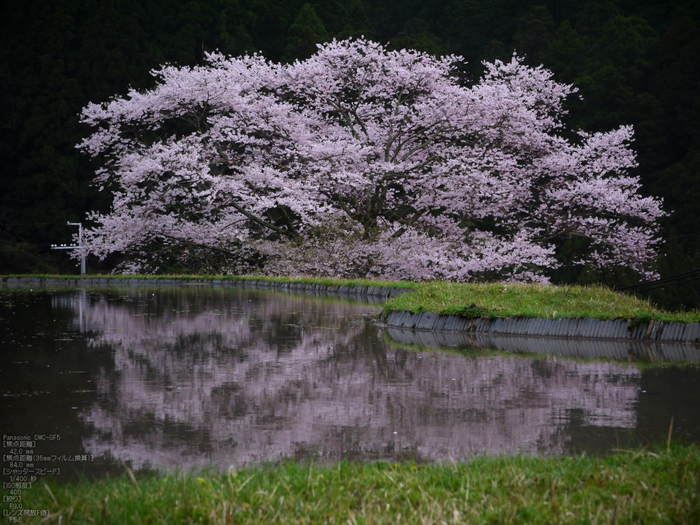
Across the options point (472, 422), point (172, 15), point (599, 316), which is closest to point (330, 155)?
point (599, 316)

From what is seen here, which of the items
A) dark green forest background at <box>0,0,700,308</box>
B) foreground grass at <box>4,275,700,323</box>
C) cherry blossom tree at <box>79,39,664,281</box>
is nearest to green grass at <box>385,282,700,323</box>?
foreground grass at <box>4,275,700,323</box>

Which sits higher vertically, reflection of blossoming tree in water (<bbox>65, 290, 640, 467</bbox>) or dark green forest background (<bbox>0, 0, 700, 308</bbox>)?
dark green forest background (<bbox>0, 0, 700, 308</bbox>)

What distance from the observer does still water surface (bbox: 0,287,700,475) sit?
5023 mm

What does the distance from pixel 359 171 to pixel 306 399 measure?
17.8 m

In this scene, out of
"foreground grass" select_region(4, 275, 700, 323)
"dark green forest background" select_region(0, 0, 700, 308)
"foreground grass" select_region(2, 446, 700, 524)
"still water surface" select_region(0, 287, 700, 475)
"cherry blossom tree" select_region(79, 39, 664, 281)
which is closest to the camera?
"foreground grass" select_region(2, 446, 700, 524)

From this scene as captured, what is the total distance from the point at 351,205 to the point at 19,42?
23.1 metres

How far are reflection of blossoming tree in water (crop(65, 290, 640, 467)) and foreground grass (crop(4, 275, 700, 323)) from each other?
1.53 m

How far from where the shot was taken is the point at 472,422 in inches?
223

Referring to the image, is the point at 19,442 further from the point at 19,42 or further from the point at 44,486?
the point at 19,42

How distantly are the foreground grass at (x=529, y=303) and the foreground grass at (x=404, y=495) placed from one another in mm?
5994

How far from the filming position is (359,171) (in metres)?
23.8

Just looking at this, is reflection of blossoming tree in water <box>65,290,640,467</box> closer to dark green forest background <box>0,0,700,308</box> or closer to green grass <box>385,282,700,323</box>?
green grass <box>385,282,700,323</box>

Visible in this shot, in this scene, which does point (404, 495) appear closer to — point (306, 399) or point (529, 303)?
point (306, 399)

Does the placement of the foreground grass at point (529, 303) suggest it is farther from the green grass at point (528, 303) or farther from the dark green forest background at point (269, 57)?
the dark green forest background at point (269, 57)
